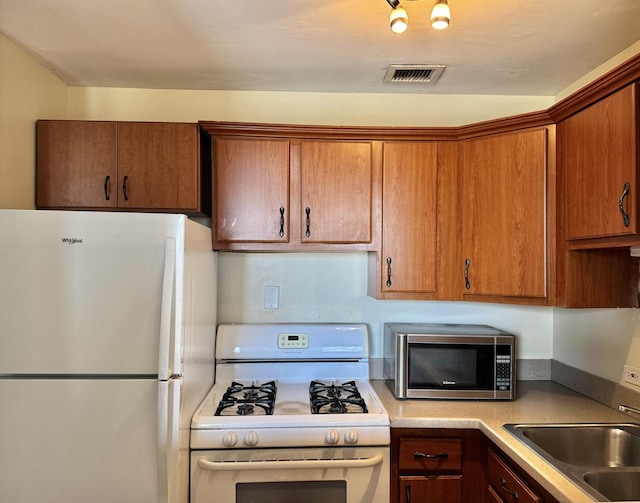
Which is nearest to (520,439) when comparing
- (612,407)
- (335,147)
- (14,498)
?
(612,407)

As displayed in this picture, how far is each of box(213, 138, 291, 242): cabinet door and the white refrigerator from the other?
58 cm

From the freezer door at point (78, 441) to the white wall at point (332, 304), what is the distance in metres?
0.88

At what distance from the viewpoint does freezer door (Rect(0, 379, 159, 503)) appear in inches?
59.4

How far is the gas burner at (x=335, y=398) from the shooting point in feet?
6.01

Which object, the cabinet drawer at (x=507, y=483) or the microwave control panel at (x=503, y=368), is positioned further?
the microwave control panel at (x=503, y=368)

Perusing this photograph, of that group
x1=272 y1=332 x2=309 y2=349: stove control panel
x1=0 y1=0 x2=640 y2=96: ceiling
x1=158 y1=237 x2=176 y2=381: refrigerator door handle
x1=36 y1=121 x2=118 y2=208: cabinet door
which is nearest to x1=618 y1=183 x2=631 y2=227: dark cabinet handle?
x1=0 y1=0 x2=640 y2=96: ceiling

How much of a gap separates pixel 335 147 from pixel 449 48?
68 centimetres

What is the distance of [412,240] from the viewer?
2.13 m

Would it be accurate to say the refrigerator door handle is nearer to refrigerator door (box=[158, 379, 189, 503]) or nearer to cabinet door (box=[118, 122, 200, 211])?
refrigerator door (box=[158, 379, 189, 503])

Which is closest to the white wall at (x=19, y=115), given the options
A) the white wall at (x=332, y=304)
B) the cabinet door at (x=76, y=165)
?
the cabinet door at (x=76, y=165)

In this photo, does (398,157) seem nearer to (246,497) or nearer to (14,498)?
(246,497)

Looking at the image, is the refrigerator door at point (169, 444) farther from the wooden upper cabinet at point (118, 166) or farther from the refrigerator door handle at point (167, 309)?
the wooden upper cabinet at point (118, 166)

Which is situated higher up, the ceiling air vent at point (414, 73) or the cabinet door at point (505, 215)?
the ceiling air vent at point (414, 73)

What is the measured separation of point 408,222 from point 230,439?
1.29m
